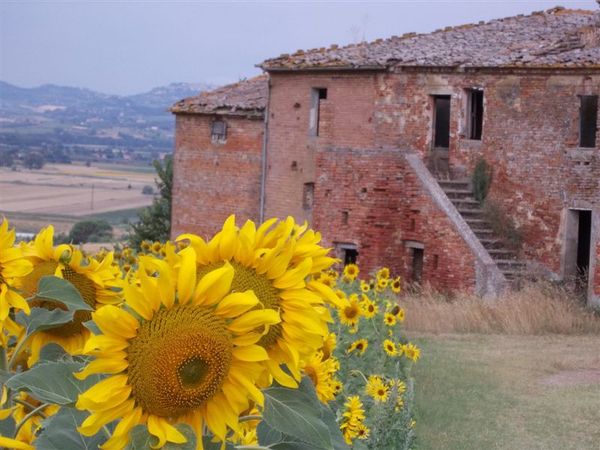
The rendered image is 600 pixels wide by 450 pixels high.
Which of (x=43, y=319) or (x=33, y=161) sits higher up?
(x=33, y=161)

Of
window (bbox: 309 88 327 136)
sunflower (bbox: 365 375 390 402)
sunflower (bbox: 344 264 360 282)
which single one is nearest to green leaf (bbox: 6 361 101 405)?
sunflower (bbox: 365 375 390 402)

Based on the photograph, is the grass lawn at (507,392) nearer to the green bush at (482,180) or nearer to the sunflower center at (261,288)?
the green bush at (482,180)

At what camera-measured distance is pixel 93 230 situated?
6425 centimetres

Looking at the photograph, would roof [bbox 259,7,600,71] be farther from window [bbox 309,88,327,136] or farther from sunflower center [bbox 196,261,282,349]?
sunflower center [bbox 196,261,282,349]

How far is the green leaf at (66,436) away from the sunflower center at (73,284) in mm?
571

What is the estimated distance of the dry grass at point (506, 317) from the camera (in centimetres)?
2188

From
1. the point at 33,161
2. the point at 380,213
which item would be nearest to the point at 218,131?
A: the point at 380,213

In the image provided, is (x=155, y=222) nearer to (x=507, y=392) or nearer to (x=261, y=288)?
(x=507, y=392)

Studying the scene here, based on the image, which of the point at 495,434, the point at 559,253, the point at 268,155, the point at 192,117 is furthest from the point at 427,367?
the point at 192,117

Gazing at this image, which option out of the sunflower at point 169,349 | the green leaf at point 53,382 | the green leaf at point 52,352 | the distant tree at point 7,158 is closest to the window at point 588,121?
the green leaf at point 52,352

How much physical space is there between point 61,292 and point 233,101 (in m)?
30.7

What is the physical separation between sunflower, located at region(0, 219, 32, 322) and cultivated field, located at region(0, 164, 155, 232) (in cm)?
5234

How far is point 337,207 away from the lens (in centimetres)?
2945

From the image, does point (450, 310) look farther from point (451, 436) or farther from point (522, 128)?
point (451, 436)
